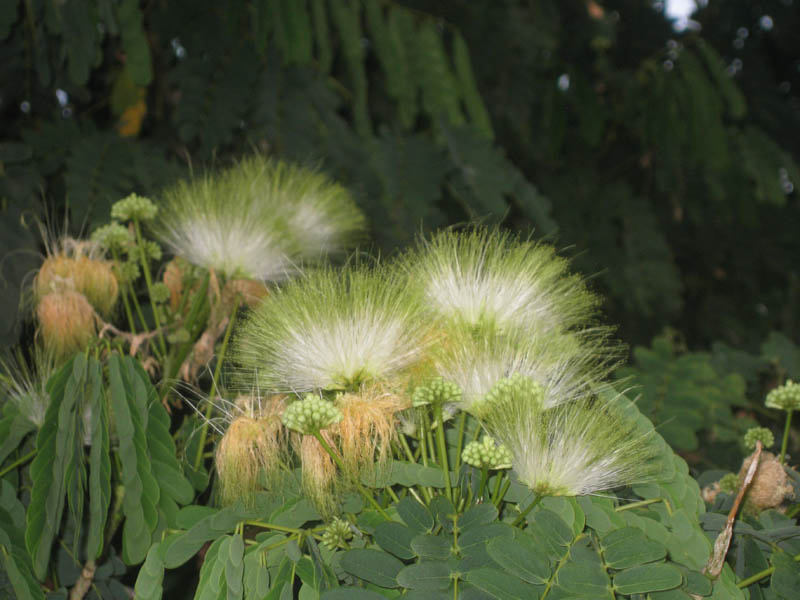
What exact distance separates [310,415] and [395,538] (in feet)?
0.50

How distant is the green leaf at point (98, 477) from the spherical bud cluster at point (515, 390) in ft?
1.44

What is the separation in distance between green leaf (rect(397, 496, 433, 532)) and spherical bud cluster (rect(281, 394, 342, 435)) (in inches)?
4.7

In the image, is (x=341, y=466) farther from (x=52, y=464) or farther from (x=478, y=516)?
A: (x=52, y=464)

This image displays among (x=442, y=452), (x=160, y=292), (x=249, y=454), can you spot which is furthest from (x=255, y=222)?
(x=442, y=452)

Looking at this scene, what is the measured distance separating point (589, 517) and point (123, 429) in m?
0.52

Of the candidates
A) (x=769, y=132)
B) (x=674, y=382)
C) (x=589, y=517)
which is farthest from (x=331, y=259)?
(x=769, y=132)

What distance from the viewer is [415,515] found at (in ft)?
2.45

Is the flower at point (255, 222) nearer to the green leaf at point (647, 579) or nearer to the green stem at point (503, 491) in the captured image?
the green stem at point (503, 491)

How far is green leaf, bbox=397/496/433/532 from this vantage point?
745 mm

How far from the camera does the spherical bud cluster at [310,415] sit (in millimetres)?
704

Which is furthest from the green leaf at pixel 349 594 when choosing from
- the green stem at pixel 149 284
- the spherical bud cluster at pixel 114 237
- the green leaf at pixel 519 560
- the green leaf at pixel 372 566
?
the spherical bud cluster at pixel 114 237

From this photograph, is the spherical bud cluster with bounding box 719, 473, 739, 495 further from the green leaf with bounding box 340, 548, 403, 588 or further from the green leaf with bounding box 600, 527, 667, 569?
the green leaf with bounding box 340, 548, 403, 588

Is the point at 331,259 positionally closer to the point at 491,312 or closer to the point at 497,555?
the point at 491,312

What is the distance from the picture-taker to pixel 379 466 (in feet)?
2.58
